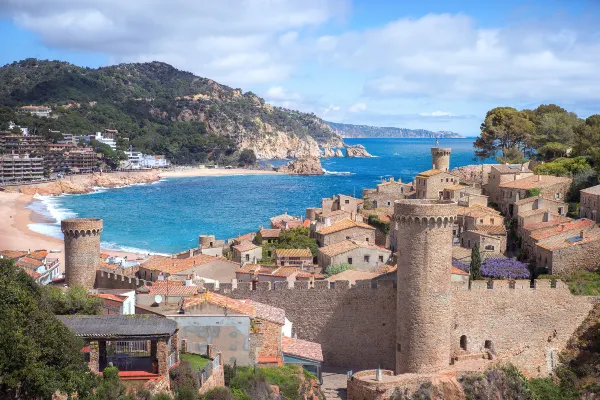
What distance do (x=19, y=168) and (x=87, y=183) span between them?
1062cm

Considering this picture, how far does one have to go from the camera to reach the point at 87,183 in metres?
104

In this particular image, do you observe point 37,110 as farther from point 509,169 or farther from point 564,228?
point 564,228

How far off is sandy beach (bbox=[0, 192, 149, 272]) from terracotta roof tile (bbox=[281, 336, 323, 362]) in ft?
68.6

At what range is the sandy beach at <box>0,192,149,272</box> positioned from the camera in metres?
45.6

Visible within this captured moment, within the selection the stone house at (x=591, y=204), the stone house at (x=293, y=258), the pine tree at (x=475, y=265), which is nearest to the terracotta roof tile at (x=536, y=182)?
the stone house at (x=591, y=204)

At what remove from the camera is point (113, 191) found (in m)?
102

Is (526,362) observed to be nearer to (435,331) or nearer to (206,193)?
(435,331)

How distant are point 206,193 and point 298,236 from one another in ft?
214

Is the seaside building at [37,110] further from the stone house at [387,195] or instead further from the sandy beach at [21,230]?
the stone house at [387,195]

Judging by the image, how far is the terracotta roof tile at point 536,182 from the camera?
32875 millimetres

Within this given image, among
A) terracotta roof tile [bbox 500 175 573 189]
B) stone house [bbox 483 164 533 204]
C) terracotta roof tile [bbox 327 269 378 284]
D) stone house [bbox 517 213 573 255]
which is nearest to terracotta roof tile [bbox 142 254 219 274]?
terracotta roof tile [bbox 327 269 378 284]

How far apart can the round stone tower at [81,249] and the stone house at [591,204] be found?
64.3 ft

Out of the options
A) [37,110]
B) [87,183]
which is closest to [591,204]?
[87,183]

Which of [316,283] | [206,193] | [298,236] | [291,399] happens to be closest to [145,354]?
[291,399]
